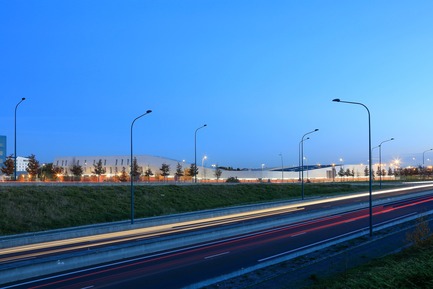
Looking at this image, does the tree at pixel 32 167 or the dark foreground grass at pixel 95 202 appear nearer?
the dark foreground grass at pixel 95 202

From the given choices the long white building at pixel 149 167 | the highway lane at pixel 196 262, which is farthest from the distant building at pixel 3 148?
the highway lane at pixel 196 262

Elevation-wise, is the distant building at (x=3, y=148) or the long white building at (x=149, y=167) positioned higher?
the distant building at (x=3, y=148)

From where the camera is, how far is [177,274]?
1698 cm

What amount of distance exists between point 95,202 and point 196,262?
28.4 metres

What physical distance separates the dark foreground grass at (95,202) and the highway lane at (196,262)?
1836 centimetres

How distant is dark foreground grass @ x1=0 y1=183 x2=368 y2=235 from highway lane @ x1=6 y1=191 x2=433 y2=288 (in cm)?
1836

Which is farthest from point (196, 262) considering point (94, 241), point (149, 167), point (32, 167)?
point (149, 167)

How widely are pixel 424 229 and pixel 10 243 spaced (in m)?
23.4

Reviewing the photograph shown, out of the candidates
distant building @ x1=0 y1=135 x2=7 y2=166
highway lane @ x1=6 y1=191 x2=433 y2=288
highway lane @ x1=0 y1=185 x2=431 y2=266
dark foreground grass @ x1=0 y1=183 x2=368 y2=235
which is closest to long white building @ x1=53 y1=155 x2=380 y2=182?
distant building @ x1=0 y1=135 x2=7 y2=166

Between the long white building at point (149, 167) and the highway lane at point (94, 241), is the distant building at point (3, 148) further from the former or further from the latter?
the highway lane at point (94, 241)

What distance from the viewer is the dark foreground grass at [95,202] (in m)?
36.8

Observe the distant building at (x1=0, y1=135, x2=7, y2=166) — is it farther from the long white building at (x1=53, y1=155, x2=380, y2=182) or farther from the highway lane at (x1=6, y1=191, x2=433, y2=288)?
the highway lane at (x1=6, y1=191, x2=433, y2=288)

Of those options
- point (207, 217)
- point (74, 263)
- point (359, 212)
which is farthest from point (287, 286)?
point (359, 212)

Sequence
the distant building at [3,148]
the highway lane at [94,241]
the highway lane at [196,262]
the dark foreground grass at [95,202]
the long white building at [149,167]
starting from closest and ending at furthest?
the highway lane at [196,262], the highway lane at [94,241], the dark foreground grass at [95,202], the distant building at [3,148], the long white building at [149,167]
